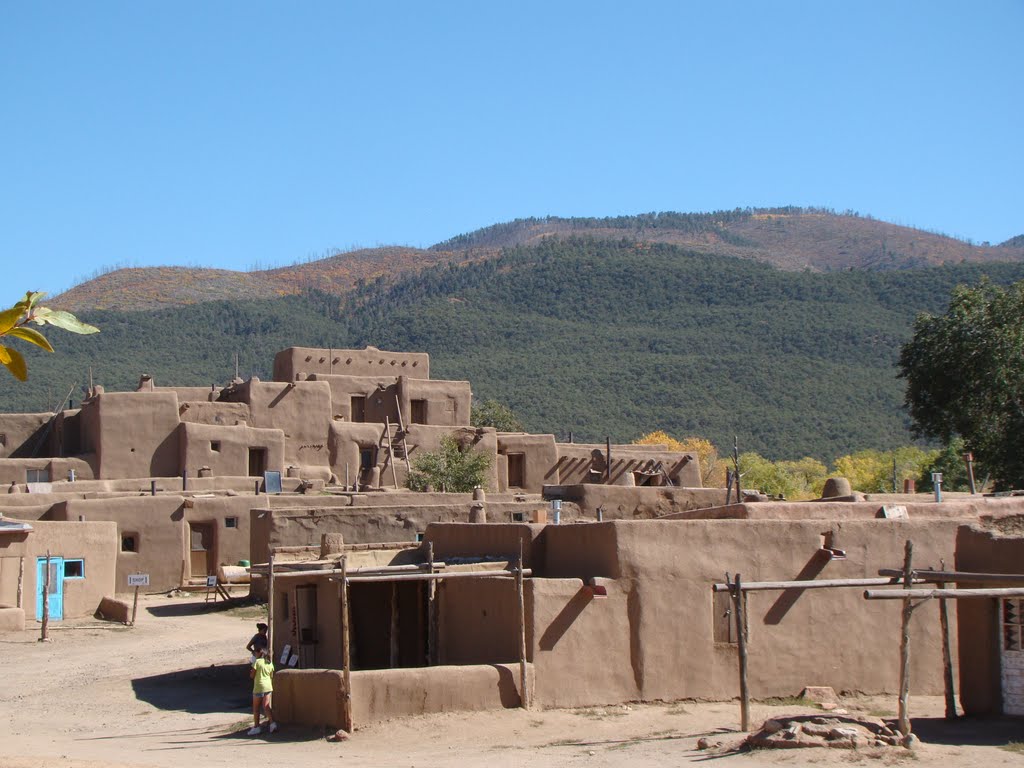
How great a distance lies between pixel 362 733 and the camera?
1534 centimetres

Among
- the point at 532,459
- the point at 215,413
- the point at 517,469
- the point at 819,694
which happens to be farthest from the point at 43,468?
the point at 819,694

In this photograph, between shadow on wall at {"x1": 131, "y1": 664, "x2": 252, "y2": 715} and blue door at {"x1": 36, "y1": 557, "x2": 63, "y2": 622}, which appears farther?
blue door at {"x1": 36, "y1": 557, "x2": 63, "y2": 622}

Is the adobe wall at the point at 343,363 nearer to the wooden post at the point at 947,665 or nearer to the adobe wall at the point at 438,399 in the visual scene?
the adobe wall at the point at 438,399

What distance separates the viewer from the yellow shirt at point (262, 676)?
15.8 meters

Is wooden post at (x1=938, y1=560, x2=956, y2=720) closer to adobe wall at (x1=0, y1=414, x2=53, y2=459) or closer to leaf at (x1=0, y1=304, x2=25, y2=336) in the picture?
leaf at (x1=0, y1=304, x2=25, y2=336)

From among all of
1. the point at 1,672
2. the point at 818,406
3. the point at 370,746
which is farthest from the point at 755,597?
the point at 818,406

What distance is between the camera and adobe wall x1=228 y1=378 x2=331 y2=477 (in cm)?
3722

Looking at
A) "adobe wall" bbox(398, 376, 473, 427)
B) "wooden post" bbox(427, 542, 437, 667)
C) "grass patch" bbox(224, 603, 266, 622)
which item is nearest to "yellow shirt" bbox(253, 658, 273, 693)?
"wooden post" bbox(427, 542, 437, 667)

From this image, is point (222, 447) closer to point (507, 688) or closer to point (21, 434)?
point (21, 434)

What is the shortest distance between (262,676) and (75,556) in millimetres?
11529

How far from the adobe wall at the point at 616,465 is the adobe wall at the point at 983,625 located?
2356cm

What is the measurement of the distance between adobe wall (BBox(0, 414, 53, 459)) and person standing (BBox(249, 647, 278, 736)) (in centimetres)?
2373

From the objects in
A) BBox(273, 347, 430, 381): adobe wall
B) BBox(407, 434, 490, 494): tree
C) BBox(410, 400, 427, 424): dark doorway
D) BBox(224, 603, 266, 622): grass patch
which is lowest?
BBox(224, 603, 266, 622): grass patch

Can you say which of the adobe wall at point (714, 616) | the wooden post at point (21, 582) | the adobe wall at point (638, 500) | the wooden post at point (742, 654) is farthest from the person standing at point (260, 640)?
the adobe wall at point (638, 500)
